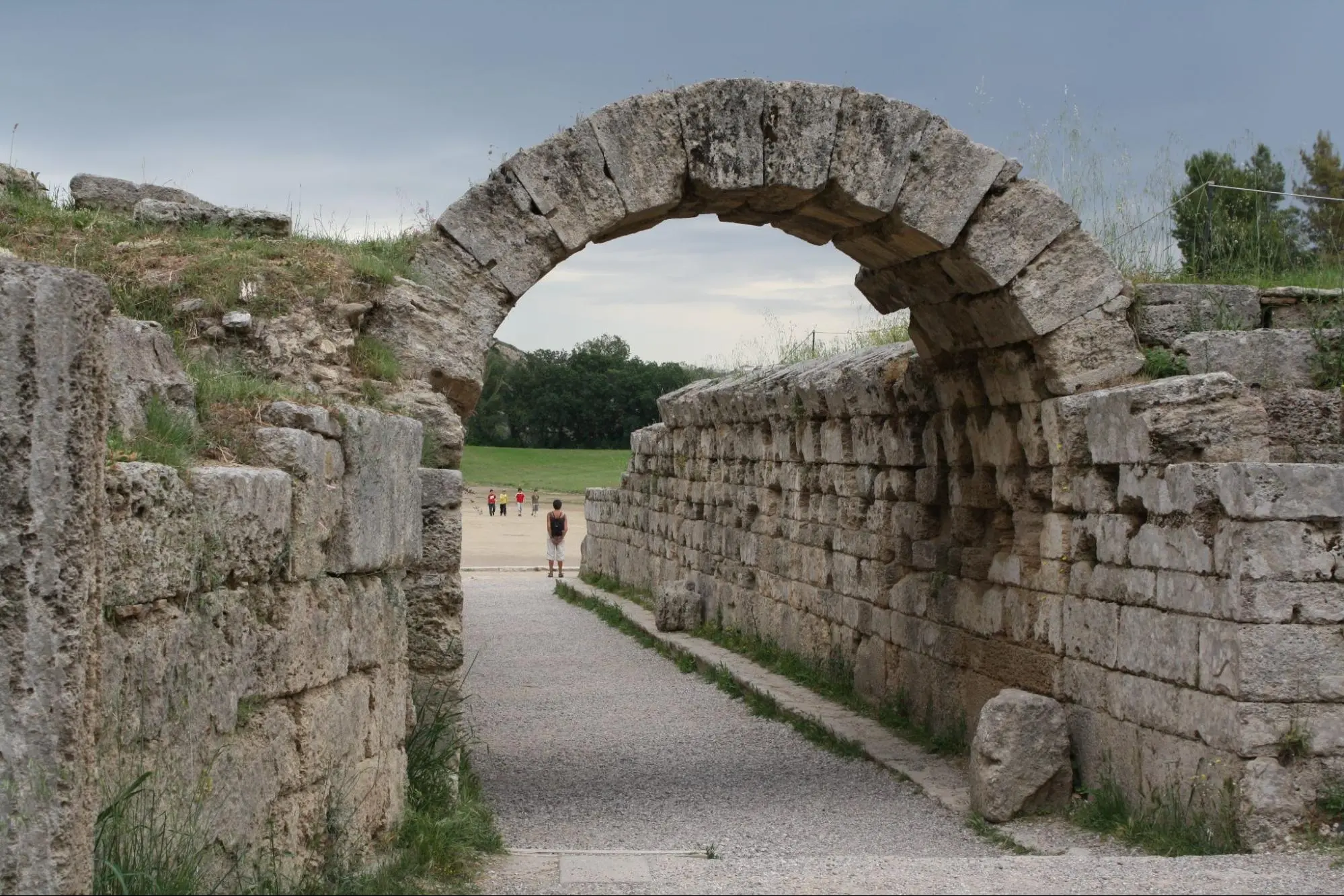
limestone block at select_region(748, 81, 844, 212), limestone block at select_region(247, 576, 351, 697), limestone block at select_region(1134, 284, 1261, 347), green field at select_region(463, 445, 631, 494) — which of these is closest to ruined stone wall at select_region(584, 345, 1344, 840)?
limestone block at select_region(1134, 284, 1261, 347)

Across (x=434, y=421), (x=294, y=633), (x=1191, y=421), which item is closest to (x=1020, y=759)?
(x=1191, y=421)

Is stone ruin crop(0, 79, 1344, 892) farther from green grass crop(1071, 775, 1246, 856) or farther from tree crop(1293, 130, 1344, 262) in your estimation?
tree crop(1293, 130, 1344, 262)

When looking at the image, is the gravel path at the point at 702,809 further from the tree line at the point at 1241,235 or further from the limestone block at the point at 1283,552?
the tree line at the point at 1241,235

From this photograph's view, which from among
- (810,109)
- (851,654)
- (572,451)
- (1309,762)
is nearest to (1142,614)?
(1309,762)

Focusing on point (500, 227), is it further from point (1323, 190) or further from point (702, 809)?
point (1323, 190)

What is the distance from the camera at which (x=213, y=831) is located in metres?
4.03

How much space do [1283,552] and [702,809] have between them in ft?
11.6

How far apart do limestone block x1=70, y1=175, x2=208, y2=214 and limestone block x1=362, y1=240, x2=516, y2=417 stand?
5.66ft

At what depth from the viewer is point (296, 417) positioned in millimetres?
5074

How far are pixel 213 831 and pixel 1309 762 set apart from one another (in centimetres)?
478

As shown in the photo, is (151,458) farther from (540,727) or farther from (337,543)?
(540,727)

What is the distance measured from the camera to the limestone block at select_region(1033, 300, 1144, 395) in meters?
8.02

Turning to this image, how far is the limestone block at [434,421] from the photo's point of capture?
24.4 ft

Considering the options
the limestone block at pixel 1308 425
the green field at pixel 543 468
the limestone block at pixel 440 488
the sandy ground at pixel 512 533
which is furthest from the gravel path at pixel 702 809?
the green field at pixel 543 468
